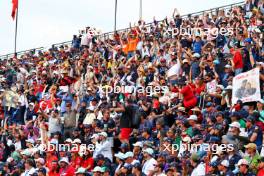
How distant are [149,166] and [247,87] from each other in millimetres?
3246

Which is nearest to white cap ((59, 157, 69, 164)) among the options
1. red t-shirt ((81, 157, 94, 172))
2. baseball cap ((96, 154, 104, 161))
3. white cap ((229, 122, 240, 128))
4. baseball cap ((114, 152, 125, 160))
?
red t-shirt ((81, 157, 94, 172))

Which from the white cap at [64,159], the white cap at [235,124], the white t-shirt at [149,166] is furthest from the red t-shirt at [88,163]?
the white cap at [235,124]

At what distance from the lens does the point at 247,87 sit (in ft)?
72.1

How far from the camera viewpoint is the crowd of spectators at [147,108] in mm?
19906

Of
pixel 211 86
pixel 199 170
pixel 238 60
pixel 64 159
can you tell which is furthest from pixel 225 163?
pixel 64 159

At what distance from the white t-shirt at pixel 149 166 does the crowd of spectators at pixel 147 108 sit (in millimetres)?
32

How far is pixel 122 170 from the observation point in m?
20.6

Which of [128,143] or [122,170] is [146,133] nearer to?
[128,143]

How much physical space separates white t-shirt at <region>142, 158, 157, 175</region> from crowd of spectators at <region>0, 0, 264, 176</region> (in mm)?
32

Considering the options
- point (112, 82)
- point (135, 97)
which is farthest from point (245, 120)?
point (112, 82)

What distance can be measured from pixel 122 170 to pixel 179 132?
177 centimetres

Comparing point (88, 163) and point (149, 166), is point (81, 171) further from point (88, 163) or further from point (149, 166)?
A: point (149, 166)

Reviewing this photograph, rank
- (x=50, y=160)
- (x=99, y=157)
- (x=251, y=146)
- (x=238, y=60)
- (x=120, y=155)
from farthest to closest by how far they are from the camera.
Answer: (x=50, y=160), (x=238, y=60), (x=99, y=157), (x=120, y=155), (x=251, y=146)

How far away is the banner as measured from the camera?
2172 cm
